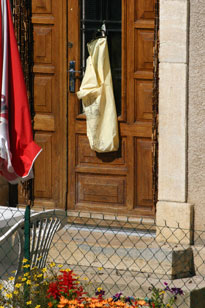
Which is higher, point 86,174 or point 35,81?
point 35,81

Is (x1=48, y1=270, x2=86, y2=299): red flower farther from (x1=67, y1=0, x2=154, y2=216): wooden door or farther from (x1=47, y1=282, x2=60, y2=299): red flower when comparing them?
(x1=67, y1=0, x2=154, y2=216): wooden door

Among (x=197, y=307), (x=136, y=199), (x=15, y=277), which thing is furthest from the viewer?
(x=136, y=199)

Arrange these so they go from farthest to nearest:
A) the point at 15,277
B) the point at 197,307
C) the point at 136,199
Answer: the point at 136,199 < the point at 197,307 < the point at 15,277

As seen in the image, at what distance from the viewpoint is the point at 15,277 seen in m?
6.49

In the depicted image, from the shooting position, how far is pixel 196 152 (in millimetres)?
7949

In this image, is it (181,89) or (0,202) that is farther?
(0,202)

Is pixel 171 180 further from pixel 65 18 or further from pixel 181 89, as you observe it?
pixel 65 18

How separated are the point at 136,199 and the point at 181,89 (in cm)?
127

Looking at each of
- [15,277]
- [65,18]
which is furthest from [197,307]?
[65,18]

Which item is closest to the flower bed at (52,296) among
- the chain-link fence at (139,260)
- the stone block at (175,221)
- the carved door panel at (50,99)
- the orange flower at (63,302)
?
the orange flower at (63,302)

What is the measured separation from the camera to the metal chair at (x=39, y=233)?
655 cm

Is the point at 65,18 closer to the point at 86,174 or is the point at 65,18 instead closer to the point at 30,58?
the point at 30,58

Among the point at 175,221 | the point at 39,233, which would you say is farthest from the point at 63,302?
the point at 175,221

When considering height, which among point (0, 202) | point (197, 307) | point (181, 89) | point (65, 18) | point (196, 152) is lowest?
point (197, 307)
